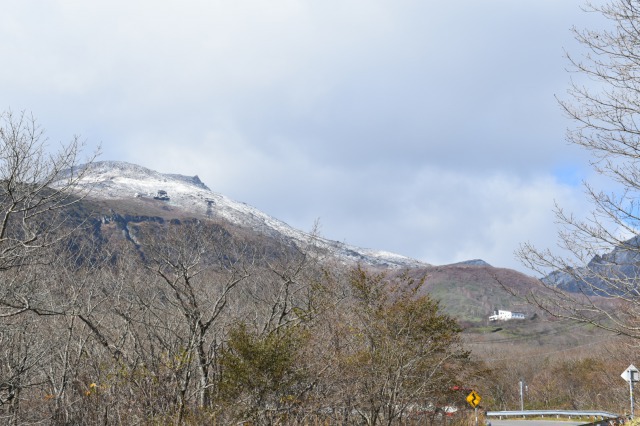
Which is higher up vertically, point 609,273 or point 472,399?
point 609,273

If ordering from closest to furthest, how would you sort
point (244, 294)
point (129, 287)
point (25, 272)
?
1. point (25, 272)
2. point (129, 287)
3. point (244, 294)

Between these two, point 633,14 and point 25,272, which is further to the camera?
point 25,272

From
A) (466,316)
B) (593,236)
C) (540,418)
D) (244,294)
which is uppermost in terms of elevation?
(466,316)

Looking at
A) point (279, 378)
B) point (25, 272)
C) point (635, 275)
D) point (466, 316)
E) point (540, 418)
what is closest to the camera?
point (635, 275)

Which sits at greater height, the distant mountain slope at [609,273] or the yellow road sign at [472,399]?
the distant mountain slope at [609,273]

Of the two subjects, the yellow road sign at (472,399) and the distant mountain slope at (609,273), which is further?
the yellow road sign at (472,399)

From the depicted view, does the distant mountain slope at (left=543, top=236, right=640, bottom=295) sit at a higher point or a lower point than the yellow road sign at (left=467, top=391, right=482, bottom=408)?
higher

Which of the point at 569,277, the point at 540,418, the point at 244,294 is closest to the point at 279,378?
the point at 569,277

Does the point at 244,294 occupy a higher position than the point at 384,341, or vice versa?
the point at 244,294

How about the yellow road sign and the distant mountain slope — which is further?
the yellow road sign

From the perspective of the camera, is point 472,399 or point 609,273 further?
point 472,399

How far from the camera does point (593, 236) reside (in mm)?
9266

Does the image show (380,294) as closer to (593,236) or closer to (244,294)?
(244,294)

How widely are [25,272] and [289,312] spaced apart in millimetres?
7133
